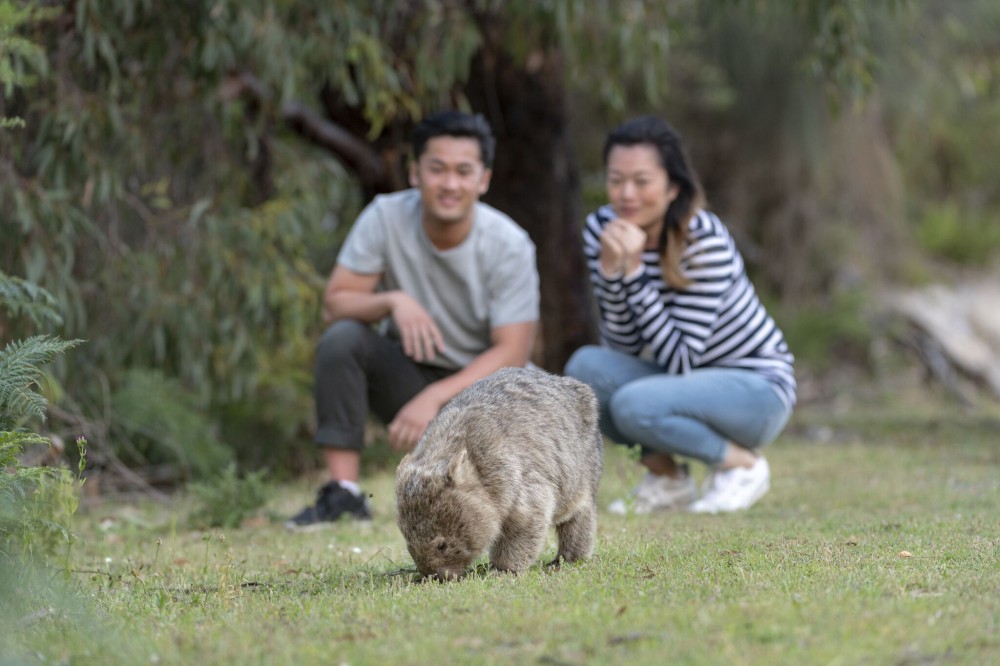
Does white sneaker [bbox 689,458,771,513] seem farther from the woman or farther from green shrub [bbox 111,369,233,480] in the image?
green shrub [bbox 111,369,233,480]

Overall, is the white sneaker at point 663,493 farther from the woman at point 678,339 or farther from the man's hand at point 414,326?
the man's hand at point 414,326

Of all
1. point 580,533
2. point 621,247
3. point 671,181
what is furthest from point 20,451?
point 671,181

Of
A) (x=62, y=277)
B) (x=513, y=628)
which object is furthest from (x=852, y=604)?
(x=62, y=277)

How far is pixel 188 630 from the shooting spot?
320 centimetres

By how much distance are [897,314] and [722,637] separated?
10056mm

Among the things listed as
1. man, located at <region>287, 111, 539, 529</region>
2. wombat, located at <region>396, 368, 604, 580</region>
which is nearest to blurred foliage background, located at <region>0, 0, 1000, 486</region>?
man, located at <region>287, 111, 539, 529</region>

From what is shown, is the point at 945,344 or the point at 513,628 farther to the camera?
the point at 945,344

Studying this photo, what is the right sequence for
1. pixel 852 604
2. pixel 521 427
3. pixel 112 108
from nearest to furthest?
1. pixel 852 604
2. pixel 521 427
3. pixel 112 108

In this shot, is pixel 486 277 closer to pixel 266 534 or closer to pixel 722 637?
pixel 266 534

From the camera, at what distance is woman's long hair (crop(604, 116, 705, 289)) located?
5.60m

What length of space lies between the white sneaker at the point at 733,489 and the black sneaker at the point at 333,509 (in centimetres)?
146

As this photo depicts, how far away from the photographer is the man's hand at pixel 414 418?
5500 mm

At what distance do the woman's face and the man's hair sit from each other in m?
0.62

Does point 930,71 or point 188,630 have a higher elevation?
point 930,71
